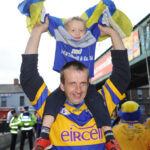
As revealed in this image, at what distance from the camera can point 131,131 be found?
143 inches

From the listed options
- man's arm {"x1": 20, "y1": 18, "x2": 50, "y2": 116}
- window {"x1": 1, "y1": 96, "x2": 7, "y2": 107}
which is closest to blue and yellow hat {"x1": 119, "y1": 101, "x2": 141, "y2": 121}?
man's arm {"x1": 20, "y1": 18, "x2": 50, "y2": 116}

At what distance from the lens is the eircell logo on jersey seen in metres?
1.81

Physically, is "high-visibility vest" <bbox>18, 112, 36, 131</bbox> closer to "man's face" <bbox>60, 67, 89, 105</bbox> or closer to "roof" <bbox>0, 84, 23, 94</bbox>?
"man's face" <bbox>60, 67, 89, 105</bbox>

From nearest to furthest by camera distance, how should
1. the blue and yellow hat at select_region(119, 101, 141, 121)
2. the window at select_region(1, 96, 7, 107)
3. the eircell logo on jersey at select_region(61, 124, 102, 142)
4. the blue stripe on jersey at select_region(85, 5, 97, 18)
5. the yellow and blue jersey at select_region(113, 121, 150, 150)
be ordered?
the eircell logo on jersey at select_region(61, 124, 102, 142), the blue stripe on jersey at select_region(85, 5, 97, 18), the yellow and blue jersey at select_region(113, 121, 150, 150), the blue and yellow hat at select_region(119, 101, 141, 121), the window at select_region(1, 96, 7, 107)

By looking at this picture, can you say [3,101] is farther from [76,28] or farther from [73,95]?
[73,95]

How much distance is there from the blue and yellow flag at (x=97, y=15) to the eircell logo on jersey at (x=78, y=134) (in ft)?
3.35

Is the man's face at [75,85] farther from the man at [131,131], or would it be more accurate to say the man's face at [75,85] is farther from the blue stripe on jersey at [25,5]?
the man at [131,131]

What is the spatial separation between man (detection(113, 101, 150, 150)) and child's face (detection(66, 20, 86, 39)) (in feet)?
6.91

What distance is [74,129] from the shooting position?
182cm

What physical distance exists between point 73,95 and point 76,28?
0.68m

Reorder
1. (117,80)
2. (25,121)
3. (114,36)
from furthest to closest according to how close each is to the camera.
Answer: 1. (25,121)
2. (114,36)
3. (117,80)

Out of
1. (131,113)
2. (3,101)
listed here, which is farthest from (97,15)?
(3,101)

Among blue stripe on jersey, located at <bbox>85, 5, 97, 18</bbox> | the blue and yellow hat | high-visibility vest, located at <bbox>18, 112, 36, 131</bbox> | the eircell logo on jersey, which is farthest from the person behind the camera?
high-visibility vest, located at <bbox>18, 112, 36, 131</bbox>

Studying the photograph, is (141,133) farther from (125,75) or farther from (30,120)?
(30,120)
